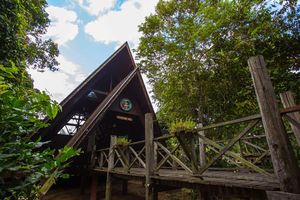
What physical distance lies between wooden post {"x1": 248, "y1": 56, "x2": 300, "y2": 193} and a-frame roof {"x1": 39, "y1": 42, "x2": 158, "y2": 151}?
5.07 metres

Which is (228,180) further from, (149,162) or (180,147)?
(180,147)

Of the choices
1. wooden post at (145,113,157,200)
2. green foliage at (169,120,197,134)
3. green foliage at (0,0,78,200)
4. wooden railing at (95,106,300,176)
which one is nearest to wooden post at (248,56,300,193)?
wooden railing at (95,106,300,176)

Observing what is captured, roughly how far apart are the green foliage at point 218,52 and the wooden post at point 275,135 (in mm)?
4945

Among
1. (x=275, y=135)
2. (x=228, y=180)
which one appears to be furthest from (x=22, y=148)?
(x=228, y=180)

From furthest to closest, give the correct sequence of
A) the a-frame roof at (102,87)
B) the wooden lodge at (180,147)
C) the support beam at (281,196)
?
the a-frame roof at (102,87) < the wooden lodge at (180,147) < the support beam at (281,196)

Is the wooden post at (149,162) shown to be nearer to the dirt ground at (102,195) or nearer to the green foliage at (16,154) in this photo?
the green foliage at (16,154)

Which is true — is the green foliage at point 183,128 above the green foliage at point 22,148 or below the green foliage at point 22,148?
above

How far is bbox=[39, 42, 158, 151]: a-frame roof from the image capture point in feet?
19.9

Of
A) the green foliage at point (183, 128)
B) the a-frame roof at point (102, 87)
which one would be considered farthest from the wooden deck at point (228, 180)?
the a-frame roof at point (102, 87)

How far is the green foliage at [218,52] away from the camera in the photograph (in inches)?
252

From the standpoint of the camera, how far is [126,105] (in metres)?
8.85

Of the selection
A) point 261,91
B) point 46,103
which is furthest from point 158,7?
point 46,103

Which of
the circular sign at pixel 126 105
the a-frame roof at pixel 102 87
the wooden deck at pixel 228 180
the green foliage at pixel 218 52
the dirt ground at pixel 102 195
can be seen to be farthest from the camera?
the circular sign at pixel 126 105

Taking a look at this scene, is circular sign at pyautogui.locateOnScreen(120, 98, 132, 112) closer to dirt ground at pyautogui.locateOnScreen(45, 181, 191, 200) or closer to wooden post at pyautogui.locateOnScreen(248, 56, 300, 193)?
dirt ground at pyautogui.locateOnScreen(45, 181, 191, 200)
